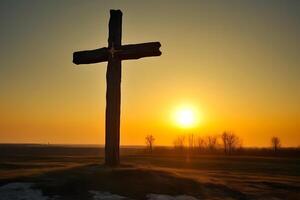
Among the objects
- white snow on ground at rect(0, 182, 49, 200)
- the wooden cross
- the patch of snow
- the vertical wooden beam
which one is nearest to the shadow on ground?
the patch of snow

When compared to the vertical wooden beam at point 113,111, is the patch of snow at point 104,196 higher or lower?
lower

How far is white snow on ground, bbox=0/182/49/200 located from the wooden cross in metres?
5.04

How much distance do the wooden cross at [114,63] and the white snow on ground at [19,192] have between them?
16.5ft

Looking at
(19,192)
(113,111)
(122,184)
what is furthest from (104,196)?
(113,111)

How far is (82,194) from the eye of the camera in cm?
1381

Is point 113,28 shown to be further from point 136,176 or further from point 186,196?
point 186,196

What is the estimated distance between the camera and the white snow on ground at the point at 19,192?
13078 mm

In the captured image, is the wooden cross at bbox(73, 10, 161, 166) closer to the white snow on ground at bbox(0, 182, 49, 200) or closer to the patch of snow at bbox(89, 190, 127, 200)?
the patch of snow at bbox(89, 190, 127, 200)

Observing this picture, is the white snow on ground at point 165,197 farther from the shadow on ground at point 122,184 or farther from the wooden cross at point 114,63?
the wooden cross at point 114,63

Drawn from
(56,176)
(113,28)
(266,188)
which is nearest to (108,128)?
(56,176)

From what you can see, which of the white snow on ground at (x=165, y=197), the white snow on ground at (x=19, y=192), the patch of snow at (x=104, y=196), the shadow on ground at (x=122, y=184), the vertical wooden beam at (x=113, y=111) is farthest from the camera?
the vertical wooden beam at (x=113, y=111)

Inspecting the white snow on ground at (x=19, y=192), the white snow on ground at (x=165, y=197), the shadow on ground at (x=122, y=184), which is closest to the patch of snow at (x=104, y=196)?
the shadow on ground at (x=122, y=184)

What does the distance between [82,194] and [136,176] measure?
3.29 metres

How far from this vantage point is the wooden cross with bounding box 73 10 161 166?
18719 mm
